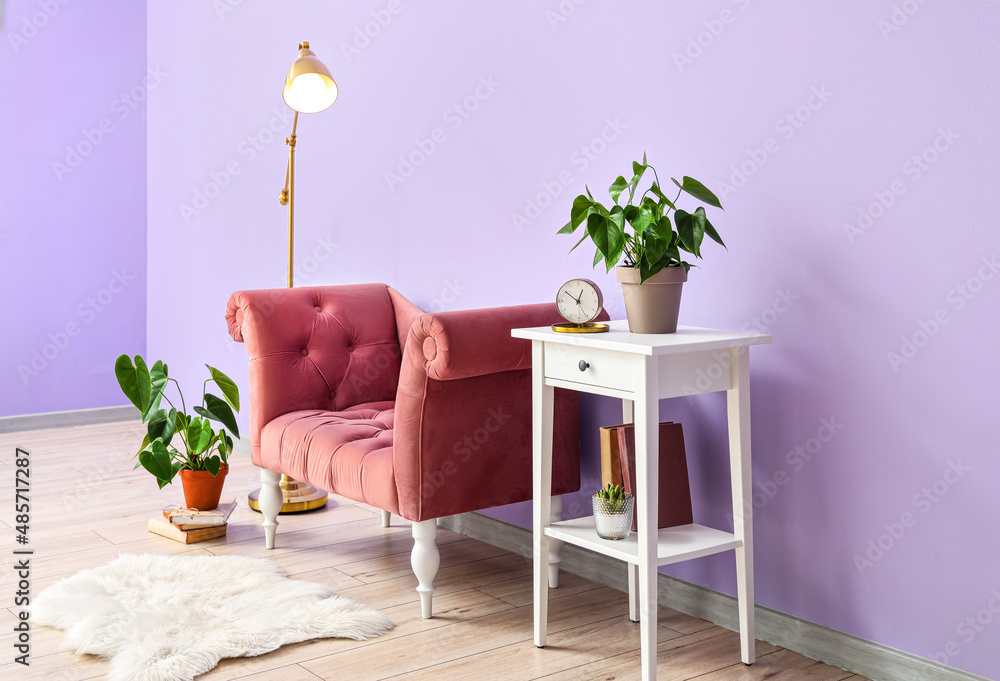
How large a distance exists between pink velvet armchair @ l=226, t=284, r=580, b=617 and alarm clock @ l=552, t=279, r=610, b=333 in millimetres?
207

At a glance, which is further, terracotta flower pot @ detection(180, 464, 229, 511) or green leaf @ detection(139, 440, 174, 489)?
terracotta flower pot @ detection(180, 464, 229, 511)

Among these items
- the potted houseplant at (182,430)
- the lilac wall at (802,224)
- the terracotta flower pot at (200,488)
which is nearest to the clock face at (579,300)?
the lilac wall at (802,224)

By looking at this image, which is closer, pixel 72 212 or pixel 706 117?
pixel 706 117

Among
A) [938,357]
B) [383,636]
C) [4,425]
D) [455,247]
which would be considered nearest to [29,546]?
[383,636]

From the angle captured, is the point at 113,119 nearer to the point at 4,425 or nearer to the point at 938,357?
the point at 4,425

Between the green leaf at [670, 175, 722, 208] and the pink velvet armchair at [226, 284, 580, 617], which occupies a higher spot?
the green leaf at [670, 175, 722, 208]

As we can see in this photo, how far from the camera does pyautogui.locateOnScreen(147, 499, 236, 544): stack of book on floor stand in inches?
118

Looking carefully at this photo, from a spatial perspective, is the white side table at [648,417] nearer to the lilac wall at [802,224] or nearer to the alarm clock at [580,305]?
the alarm clock at [580,305]

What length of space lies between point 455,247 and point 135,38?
301 centimetres

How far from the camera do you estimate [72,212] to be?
4879 millimetres

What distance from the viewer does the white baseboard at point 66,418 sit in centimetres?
471

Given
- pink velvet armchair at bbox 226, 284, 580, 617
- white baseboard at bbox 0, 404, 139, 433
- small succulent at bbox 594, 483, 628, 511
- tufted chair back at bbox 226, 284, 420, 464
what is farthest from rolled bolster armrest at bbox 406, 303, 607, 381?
white baseboard at bbox 0, 404, 139, 433

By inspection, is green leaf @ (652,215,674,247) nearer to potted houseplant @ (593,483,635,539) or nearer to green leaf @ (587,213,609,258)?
green leaf @ (587,213,609,258)

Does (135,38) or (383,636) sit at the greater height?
(135,38)
